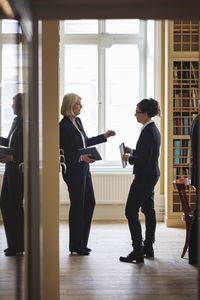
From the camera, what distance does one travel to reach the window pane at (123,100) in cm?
754

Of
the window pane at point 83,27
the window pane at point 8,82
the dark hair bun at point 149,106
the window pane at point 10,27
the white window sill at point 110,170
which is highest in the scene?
the window pane at point 83,27

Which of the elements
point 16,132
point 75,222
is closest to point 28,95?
point 16,132

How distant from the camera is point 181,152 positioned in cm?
655

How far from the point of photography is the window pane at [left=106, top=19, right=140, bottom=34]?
7461 mm

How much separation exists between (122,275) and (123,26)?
4615 mm

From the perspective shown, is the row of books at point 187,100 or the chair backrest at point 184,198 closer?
the chair backrest at point 184,198

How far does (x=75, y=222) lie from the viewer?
4.91 metres

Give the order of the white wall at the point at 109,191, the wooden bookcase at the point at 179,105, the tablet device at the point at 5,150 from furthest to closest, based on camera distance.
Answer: the white wall at the point at 109,191, the wooden bookcase at the point at 179,105, the tablet device at the point at 5,150

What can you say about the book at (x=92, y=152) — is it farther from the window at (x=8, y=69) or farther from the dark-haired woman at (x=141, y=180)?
the window at (x=8, y=69)

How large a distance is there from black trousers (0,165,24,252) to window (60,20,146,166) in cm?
522

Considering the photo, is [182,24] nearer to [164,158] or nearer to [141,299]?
[164,158]

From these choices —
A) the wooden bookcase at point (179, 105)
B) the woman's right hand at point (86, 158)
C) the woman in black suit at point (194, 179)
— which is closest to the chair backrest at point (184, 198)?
the woman in black suit at point (194, 179)

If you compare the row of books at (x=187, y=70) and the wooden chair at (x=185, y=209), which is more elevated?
the row of books at (x=187, y=70)

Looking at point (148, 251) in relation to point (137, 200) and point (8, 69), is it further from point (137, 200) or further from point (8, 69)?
point (8, 69)
